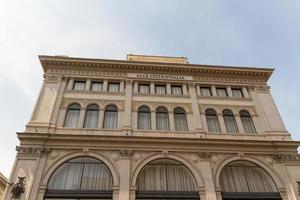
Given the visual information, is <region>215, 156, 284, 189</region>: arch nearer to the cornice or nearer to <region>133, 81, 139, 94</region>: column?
the cornice

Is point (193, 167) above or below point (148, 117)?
below

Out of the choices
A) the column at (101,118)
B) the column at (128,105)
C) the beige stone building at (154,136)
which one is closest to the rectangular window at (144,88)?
the beige stone building at (154,136)

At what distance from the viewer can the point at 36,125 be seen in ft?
60.0

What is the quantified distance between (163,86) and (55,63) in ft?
31.8

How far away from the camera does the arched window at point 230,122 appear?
20.3 metres

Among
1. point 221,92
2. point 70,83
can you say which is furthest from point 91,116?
point 221,92

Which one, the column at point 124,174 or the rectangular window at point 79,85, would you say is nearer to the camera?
the column at point 124,174

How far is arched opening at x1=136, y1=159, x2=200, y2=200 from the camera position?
15961 mm

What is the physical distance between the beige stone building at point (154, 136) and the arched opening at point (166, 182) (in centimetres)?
6

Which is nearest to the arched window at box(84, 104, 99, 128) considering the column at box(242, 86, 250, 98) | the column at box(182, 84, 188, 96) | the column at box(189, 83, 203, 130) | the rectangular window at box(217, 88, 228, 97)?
the column at box(182, 84, 188, 96)

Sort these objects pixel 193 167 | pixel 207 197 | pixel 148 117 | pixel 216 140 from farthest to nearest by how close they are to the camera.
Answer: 1. pixel 148 117
2. pixel 216 140
3. pixel 193 167
4. pixel 207 197

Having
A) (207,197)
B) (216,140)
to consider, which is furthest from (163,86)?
(207,197)

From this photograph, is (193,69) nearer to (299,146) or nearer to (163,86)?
(163,86)

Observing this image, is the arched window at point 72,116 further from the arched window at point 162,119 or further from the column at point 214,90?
the column at point 214,90
